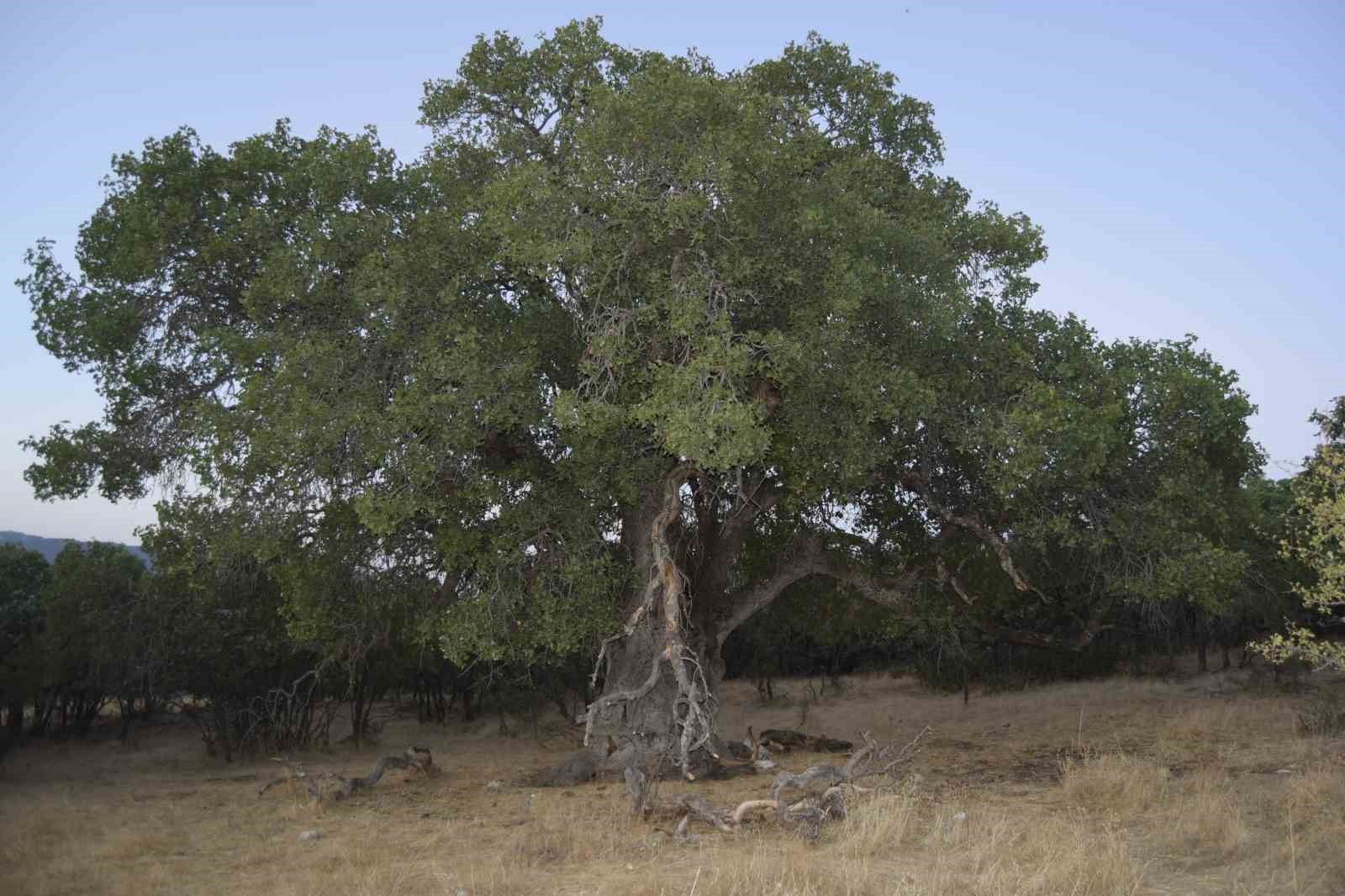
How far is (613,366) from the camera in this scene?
45.0 feet

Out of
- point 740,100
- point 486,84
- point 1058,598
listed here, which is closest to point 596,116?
point 740,100

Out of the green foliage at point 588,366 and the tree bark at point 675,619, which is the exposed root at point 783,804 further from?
the green foliage at point 588,366

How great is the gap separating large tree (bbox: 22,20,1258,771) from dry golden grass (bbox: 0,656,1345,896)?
2343mm

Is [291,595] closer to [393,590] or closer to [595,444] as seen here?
[393,590]

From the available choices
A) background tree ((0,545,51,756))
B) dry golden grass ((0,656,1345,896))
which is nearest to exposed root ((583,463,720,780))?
dry golden grass ((0,656,1345,896))

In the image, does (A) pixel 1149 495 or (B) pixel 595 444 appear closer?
(B) pixel 595 444

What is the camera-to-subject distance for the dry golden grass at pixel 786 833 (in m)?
8.29

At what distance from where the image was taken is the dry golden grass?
27.2 ft

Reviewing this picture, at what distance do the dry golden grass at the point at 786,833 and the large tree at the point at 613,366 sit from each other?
2.34 metres

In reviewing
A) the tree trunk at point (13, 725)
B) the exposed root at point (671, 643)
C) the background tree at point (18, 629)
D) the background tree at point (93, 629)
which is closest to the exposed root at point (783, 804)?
the exposed root at point (671, 643)

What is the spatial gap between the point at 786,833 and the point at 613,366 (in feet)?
21.1

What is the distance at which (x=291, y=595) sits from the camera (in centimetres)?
1586

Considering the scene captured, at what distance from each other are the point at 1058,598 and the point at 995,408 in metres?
14.9

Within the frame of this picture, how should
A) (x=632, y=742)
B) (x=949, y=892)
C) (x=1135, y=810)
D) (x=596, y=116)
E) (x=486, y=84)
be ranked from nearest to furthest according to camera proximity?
(x=949, y=892) → (x=1135, y=810) → (x=596, y=116) → (x=632, y=742) → (x=486, y=84)
